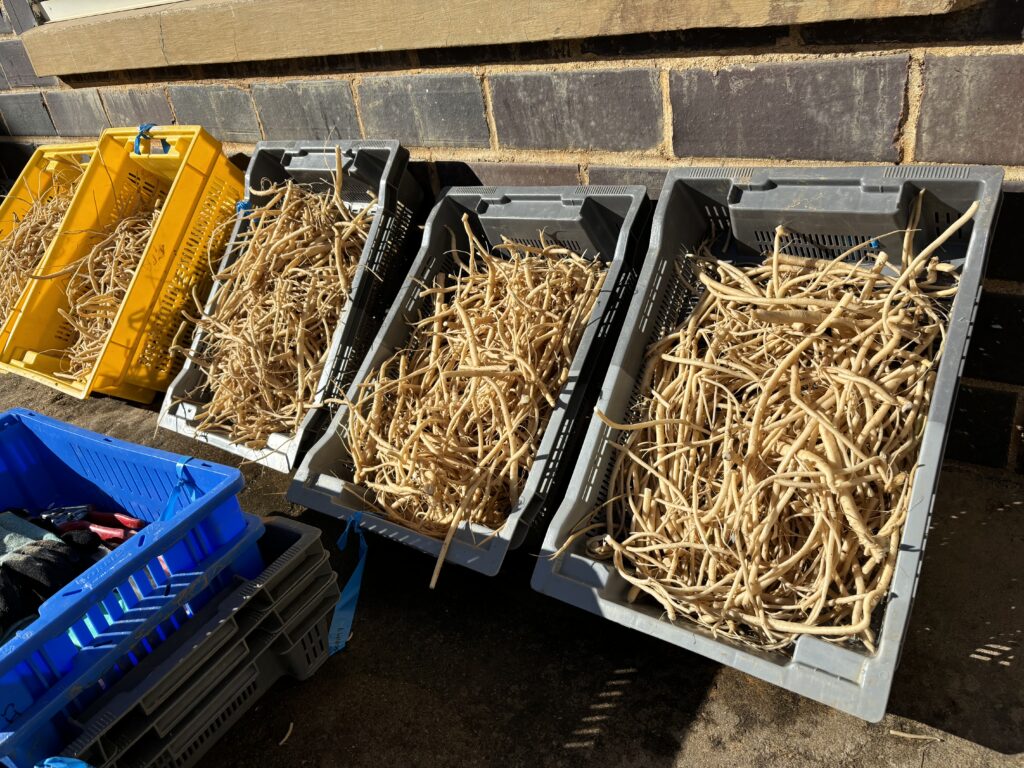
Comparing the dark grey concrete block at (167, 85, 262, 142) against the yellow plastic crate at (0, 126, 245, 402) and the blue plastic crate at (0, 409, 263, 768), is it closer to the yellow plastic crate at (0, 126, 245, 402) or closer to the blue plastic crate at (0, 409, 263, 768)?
the yellow plastic crate at (0, 126, 245, 402)

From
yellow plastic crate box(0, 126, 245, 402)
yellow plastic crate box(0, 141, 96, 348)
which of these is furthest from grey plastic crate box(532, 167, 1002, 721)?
yellow plastic crate box(0, 141, 96, 348)

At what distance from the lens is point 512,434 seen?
6.03ft

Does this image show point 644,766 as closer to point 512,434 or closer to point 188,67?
point 512,434

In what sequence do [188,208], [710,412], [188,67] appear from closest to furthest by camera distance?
1. [710,412]
2. [188,208]
3. [188,67]

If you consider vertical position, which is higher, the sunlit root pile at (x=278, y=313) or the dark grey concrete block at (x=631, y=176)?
the dark grey concrete block at (x=631, y=176)

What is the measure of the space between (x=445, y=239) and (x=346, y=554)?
35.9 inches

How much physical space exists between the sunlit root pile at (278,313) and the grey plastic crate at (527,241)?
0.26 metres

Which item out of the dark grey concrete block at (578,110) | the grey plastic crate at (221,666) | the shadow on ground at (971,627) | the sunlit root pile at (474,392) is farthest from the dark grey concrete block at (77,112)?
the shadow on ground at (971,627)

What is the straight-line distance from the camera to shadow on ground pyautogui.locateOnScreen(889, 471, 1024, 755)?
1.41m

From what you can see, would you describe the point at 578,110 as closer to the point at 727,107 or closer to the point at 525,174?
the point at 525,174

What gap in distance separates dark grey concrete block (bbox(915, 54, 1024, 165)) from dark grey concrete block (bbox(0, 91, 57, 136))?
171 inches

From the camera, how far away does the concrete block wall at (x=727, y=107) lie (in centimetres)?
161

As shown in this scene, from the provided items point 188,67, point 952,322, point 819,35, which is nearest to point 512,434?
point 952,322

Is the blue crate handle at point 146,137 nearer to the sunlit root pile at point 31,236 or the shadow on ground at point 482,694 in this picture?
the sunlit root pile at point 31,236
